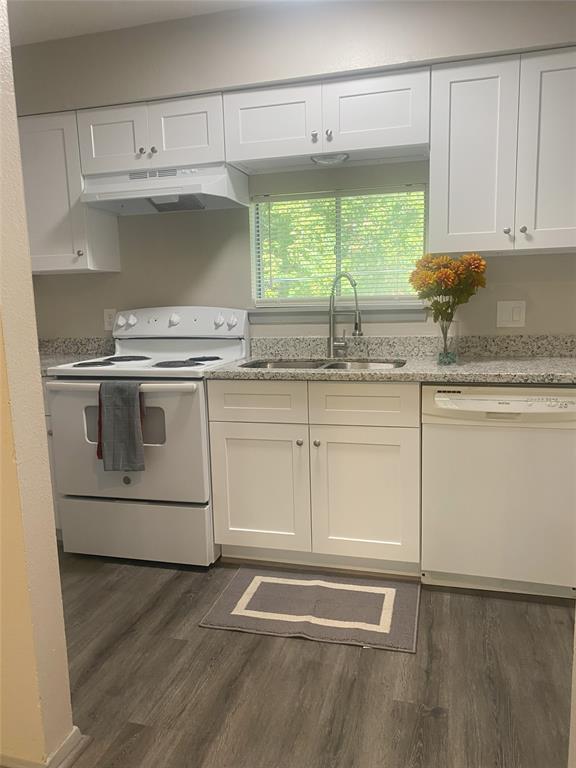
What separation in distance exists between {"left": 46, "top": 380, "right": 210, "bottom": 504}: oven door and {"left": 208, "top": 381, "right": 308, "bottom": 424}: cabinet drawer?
7 centimetres

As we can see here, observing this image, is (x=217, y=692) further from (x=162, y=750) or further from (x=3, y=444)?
(x=3, y=444)

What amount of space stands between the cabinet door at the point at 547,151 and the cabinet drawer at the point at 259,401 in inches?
45.7

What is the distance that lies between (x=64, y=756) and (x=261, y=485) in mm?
1208

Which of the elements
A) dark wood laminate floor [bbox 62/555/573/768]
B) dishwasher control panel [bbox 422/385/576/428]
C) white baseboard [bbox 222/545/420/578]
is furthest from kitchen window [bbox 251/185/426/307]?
dark wood laminate floor [bbox 62/555/573/768]

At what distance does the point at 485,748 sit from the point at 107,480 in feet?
5.94

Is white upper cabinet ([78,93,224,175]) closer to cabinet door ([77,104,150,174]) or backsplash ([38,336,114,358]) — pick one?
cabinet door ([77,104,150,174])

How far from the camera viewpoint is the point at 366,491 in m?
2.35

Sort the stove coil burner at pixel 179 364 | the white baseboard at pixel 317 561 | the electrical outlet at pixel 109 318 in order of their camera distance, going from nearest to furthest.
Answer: the white baseboard at pixel 317 561 → the stove coil burner at pixel 179 364 → the electrical outlet at pixel 109 318

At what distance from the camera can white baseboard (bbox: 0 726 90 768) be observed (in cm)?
148

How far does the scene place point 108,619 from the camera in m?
2.17

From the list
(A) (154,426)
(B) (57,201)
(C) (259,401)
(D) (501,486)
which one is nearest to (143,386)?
(A) (154,426)

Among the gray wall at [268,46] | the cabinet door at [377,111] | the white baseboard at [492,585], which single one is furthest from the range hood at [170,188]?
the white baseboard at [492,585]

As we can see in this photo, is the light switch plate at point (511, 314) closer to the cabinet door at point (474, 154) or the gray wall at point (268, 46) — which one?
the cabinet door at point (474, 154)

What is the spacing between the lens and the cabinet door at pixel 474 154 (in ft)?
7.46
